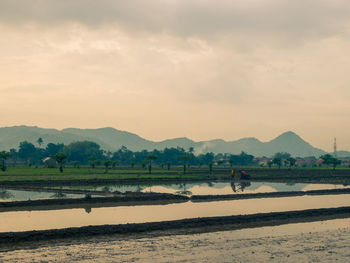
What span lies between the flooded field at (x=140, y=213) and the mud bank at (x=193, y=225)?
8.81ft

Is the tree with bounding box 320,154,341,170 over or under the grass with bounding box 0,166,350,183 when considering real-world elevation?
over

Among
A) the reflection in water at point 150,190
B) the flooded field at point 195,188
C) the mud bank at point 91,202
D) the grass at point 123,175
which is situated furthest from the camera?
the grass at point 123,175

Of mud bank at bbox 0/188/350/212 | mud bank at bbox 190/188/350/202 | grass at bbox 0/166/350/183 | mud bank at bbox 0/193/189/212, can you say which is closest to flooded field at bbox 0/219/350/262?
mud bank at bbox 0/188/350/212

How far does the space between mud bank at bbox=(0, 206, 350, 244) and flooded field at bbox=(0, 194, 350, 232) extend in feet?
8.81

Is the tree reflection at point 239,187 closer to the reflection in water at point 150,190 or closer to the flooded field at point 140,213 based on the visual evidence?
the reflection in water at point 150,190

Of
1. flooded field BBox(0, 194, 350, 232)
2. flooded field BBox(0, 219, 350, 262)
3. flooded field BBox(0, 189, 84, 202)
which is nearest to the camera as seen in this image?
flooded field BBox(0, 219, 350, 262)

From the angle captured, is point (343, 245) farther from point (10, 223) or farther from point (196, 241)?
point (10, 223)

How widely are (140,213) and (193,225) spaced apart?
22.7 ft

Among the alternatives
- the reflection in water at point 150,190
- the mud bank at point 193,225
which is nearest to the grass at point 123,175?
the reflection in water at point 150,190

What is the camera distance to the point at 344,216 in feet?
104

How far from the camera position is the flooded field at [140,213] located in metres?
26.2

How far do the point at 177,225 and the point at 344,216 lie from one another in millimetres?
14563

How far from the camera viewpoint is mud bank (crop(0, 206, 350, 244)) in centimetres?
2139

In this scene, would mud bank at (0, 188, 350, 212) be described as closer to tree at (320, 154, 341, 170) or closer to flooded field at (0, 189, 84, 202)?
flooded field at (0, 189, 84, 202)
